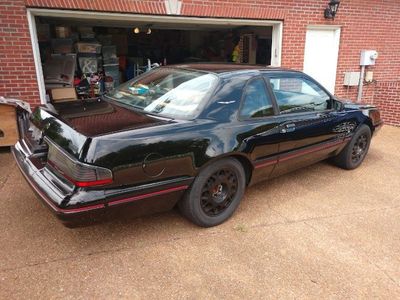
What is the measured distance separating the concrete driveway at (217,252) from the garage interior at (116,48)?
12.4 ft

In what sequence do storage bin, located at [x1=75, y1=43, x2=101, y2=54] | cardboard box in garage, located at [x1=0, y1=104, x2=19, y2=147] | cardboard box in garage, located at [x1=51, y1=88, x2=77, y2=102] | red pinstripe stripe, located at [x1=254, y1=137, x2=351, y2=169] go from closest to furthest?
1. red pinstripe stripe, located at [x1=254, y1=137, x2=351, y2=169]
2. cardboard box in garage, located at [x1=0, y1=104, x2=19, y2=147]
3. cardboard box in garage, located at [x1=51, y1=88, x2=77, y2=102]
4. storage bin, located at [x1=75, y1=43, x2=101, y2=54]

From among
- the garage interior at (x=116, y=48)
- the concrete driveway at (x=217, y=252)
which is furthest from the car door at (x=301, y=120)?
the garage interior at (x=116, y=48)

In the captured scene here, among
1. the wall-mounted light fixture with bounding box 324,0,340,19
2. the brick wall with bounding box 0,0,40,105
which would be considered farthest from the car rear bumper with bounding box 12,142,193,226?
the wall-mounted light fixture with bounding box 324,0,340,19

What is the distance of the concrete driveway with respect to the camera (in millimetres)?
2357

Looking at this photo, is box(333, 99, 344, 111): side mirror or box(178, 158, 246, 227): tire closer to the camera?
box(178, 158, 246, 227): tire

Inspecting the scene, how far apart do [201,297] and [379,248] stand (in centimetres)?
174

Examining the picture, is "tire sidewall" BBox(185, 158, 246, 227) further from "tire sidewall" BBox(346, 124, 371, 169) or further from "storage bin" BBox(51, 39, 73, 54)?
"storage bin" BBox(51, 39, 73, 54)

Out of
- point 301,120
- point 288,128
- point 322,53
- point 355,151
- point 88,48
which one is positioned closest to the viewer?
point 288,128

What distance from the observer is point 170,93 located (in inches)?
125

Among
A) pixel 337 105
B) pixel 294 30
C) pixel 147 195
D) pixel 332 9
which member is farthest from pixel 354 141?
pixel 332 9

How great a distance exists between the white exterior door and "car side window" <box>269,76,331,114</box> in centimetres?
384

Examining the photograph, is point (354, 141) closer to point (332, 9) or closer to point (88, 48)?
point (332, 9)

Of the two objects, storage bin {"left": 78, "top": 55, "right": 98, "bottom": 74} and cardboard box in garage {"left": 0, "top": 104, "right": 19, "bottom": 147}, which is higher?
storage bin {"left": 78, "top": 55, "right": 98, "bottom": 74}

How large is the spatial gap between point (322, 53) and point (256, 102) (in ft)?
17.3
